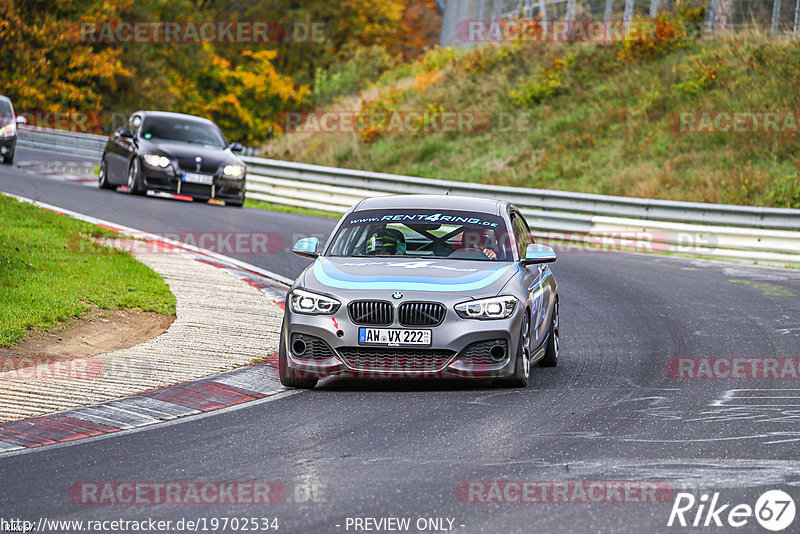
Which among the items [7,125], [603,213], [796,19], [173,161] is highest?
[796,19]

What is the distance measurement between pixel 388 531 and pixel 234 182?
19.0 metres

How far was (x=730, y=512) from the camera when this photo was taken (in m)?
5.70

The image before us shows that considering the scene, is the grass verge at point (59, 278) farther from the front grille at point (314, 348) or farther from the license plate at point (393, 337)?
the license plate at point (393, 337)

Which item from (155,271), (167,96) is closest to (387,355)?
(155,271)

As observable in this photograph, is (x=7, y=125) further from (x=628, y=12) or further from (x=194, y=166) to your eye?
(x=628, y=12)

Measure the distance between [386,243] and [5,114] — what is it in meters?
22.2

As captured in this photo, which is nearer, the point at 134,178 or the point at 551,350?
the point at 551,350

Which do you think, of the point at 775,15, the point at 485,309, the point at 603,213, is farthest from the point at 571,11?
the point at 485,309

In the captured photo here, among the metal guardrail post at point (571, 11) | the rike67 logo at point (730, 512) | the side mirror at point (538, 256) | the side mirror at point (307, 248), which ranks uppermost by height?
the metal guardrail post at point (571, 11)

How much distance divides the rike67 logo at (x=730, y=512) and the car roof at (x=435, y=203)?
4.95 m

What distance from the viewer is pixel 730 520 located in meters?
5.58

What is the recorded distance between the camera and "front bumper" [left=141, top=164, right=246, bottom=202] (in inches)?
920

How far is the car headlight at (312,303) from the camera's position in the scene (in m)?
8.97

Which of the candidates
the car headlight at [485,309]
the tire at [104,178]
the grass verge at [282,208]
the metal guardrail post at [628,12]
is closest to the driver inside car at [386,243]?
the car headlight at [485,309]
